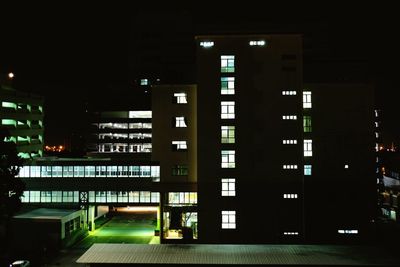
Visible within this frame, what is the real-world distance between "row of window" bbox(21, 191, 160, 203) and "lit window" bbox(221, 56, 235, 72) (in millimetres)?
13768

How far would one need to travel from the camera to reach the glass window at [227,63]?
1244 inches

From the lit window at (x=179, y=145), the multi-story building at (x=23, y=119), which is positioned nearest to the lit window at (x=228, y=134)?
the lit window at (x=179, y=145)

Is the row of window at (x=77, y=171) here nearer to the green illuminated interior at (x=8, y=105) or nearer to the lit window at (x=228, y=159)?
the lit window at (x=228, y=159)

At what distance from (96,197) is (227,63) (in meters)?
18.0

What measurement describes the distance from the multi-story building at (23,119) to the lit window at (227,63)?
26.0m

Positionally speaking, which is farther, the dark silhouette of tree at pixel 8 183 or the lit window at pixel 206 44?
the lit window at pixel 206 44

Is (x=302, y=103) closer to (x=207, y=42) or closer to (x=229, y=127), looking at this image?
(x=229, y=127)

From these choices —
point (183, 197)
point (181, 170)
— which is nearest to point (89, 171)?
point (181, 170)

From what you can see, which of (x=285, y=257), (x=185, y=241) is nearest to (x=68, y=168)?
(x=185, y=241)

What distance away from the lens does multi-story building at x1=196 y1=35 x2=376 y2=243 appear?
1216 inches

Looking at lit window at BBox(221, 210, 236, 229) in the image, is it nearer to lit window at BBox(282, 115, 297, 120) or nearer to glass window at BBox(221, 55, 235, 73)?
lit window at BBox(282, 115, 297, 120)

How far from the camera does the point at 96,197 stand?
36.7 metres

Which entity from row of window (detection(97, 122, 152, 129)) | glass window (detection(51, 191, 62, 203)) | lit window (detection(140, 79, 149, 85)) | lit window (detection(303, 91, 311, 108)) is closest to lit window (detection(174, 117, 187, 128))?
lit window (detection(303, 91, 311, 108))

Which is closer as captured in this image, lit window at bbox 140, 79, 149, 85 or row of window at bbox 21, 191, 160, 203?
row of window at bbox 21, 191, 160, 203
